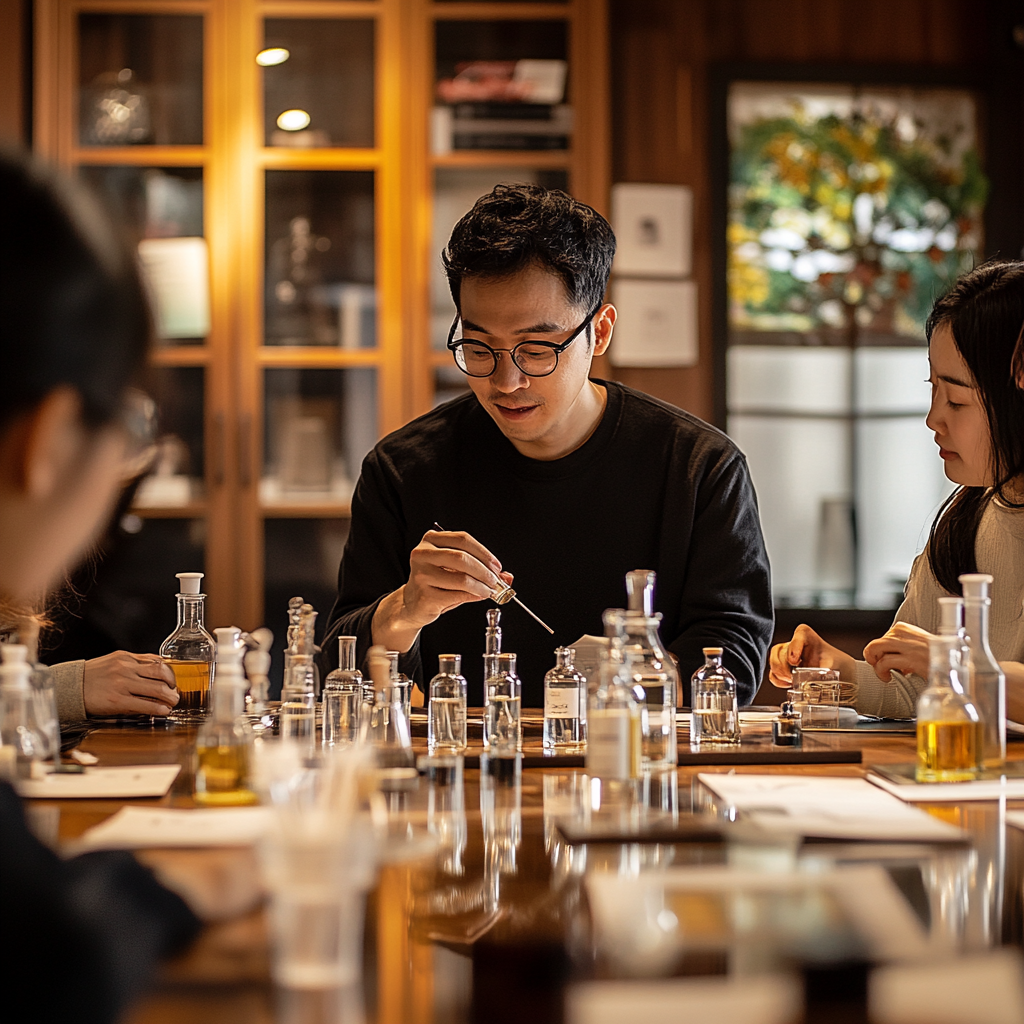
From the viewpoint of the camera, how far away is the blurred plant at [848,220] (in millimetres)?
3904

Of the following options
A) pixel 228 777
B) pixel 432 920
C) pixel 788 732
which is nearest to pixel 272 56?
pixel 788 732

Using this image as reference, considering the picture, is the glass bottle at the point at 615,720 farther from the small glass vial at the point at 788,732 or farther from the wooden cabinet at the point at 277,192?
the wooden cabinet at the point at 277,192

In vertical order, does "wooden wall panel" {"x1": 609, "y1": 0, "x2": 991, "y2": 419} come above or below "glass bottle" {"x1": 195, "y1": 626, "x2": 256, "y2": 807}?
above

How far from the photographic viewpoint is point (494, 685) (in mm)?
1620

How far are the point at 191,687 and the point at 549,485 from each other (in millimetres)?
779

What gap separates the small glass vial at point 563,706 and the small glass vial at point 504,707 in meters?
0.04

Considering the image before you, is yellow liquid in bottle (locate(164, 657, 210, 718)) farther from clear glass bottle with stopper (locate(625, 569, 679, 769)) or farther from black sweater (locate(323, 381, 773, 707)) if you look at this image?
clear glass bottle with stopper (locate(625, 569, 679, 769))

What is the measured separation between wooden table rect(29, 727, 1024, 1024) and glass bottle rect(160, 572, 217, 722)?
0.60 meters

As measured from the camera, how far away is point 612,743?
4.28 feet

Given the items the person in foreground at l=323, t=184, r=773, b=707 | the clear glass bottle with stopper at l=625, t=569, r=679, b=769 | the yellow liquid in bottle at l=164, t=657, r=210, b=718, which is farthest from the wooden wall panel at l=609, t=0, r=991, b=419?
the clear glass bottle with stopper at l=625, t=569, r=679, b=769

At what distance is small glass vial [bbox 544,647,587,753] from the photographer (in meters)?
1.62

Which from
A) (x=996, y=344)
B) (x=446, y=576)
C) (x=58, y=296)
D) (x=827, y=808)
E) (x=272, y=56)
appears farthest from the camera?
(x=272, y=56)

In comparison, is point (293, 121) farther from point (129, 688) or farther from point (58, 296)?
point (58, 296)

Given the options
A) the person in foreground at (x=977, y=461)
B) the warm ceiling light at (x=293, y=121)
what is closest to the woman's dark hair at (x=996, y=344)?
the person in foreground at (x=977, y=461)
